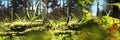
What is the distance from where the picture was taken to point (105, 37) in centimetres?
61

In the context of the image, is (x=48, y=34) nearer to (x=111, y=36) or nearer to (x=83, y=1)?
(x=111, y=36)

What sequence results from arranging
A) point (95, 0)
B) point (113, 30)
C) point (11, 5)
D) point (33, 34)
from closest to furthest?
point (33, 34) → point (113, 30) → point (95, 0) → point (11, 5)

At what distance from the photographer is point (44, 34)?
2.00 ft

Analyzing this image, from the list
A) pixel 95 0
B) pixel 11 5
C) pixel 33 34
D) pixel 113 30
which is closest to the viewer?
pixel 33 34

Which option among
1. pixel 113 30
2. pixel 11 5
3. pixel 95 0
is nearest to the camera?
pixel 113 30

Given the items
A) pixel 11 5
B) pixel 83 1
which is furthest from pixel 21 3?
pixel 83 1

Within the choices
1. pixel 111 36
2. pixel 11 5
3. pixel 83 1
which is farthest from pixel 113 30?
pixel 11 5

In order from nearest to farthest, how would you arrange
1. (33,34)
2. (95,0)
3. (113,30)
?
(33,34)
(113,30)
(95,0)

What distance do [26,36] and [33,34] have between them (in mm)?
19

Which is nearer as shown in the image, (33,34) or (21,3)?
(33,34)

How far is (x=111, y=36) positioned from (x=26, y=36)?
18 cm

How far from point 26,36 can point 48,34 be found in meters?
0.05

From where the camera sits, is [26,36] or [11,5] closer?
[26,36]

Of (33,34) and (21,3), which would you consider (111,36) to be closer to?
(33,34)
